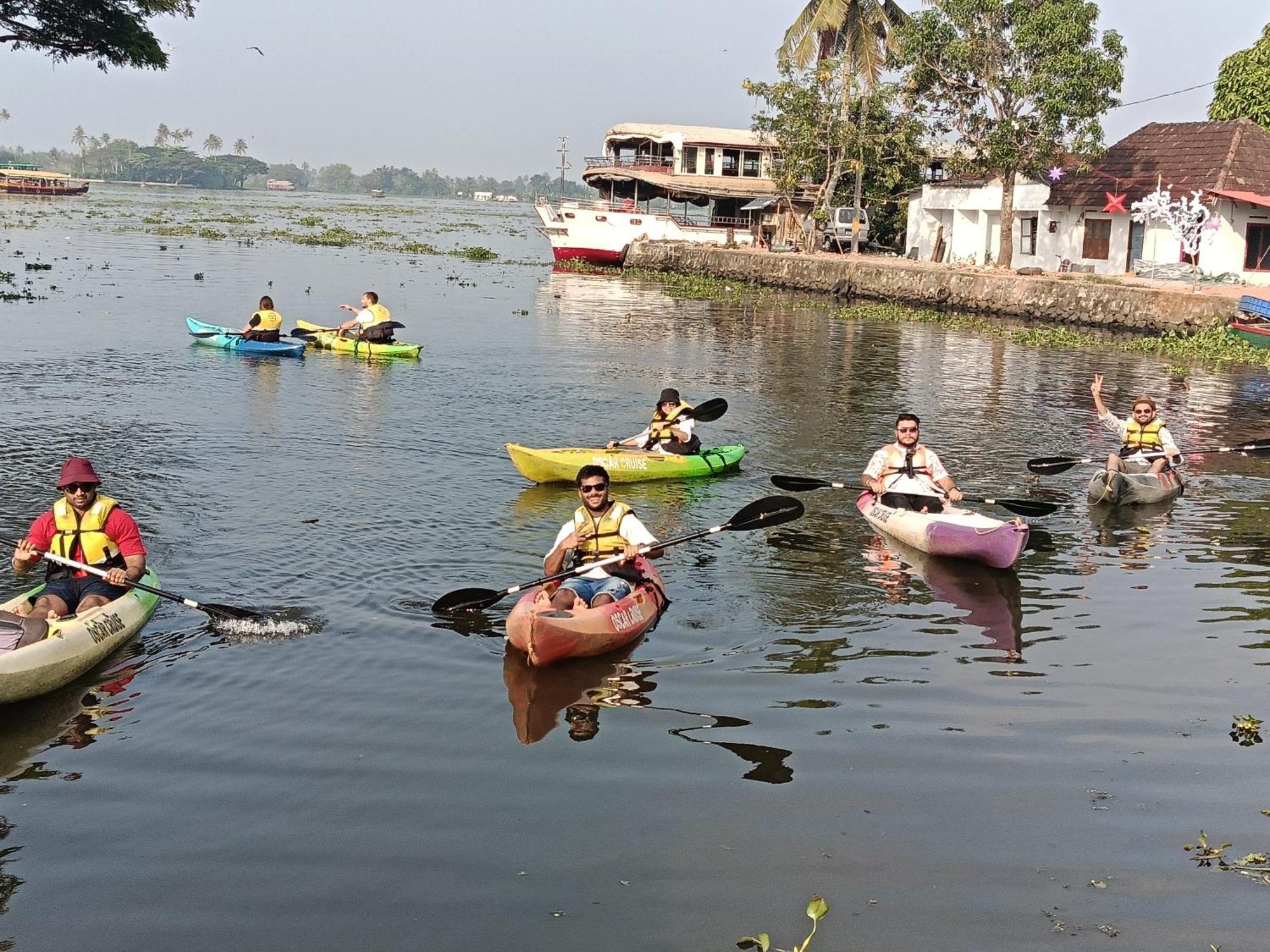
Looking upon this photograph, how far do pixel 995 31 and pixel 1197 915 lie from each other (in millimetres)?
38621

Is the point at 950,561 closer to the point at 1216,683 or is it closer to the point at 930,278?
the point at 1216,683

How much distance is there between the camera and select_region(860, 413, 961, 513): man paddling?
1408 centimetres

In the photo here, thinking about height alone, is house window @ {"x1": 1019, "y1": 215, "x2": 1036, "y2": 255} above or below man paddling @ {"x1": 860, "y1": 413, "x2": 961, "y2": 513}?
above

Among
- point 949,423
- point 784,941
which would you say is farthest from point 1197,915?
point 949,423

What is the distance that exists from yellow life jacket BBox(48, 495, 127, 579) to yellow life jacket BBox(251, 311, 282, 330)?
57.6 feet

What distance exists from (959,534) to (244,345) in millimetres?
18424

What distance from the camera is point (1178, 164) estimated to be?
41.4m

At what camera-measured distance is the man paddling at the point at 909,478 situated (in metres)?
14.1

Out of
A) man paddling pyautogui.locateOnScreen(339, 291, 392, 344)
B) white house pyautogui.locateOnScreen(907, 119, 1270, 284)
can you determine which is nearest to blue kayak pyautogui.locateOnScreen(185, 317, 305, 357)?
man paddling pyautogui.locateOnScreen(339, 291, 392, 344)

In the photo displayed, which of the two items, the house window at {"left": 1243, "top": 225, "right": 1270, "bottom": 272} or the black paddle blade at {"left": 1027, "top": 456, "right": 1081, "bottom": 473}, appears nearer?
the black paddle blade at {"left": 1027, "top": 456, "right": 1081, "bottom": 473}

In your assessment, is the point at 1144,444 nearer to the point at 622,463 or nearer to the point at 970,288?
the point at 622,463

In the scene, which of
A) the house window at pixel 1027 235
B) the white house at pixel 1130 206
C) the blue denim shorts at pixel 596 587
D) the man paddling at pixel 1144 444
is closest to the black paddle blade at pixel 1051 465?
the man paddling at pixel 1144 444

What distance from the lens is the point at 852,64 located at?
51.9 metres

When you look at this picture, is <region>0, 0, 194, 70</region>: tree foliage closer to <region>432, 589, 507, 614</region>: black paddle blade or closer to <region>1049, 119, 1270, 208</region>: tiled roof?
<region>432, 589, 507, 614</region>: black paddle blade
